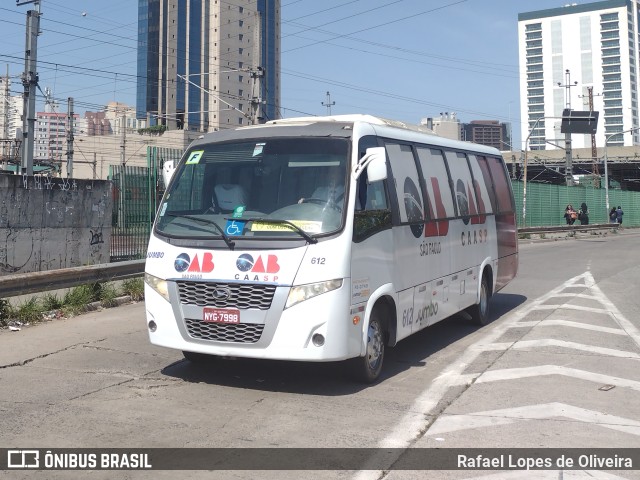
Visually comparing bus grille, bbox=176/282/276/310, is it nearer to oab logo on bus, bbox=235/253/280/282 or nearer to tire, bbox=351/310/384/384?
oab logo on bus, bbox=235/253/280/282

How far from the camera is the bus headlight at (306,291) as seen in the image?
20.7 ft

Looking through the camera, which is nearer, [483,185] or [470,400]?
[470,400]

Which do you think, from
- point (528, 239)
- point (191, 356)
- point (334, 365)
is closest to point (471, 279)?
point (334, 365)

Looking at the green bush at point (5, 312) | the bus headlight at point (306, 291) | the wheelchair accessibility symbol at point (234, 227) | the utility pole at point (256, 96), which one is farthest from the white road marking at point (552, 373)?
the utility pole at point (256, 96)

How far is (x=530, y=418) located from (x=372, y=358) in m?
1.72

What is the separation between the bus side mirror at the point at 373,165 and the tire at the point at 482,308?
15.2 feet

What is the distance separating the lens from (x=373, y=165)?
6.80 metres

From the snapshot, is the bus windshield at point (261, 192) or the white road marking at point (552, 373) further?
the white road marking at point (552, 373)

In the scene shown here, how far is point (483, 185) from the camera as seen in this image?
37.4ft

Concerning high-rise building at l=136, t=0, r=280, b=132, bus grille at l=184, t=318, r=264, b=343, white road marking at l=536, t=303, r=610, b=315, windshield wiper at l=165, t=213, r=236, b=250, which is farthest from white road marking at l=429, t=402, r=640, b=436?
high-rise building at l=136, t=0, r=280, b=132

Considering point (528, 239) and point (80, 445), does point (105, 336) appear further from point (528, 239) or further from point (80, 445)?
point (528, 239)

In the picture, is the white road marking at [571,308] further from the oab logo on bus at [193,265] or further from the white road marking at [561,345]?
the oab logo on bus at [193,265]

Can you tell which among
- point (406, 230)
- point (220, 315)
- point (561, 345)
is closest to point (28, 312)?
point (220, 315)

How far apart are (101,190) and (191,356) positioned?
9.67 m
